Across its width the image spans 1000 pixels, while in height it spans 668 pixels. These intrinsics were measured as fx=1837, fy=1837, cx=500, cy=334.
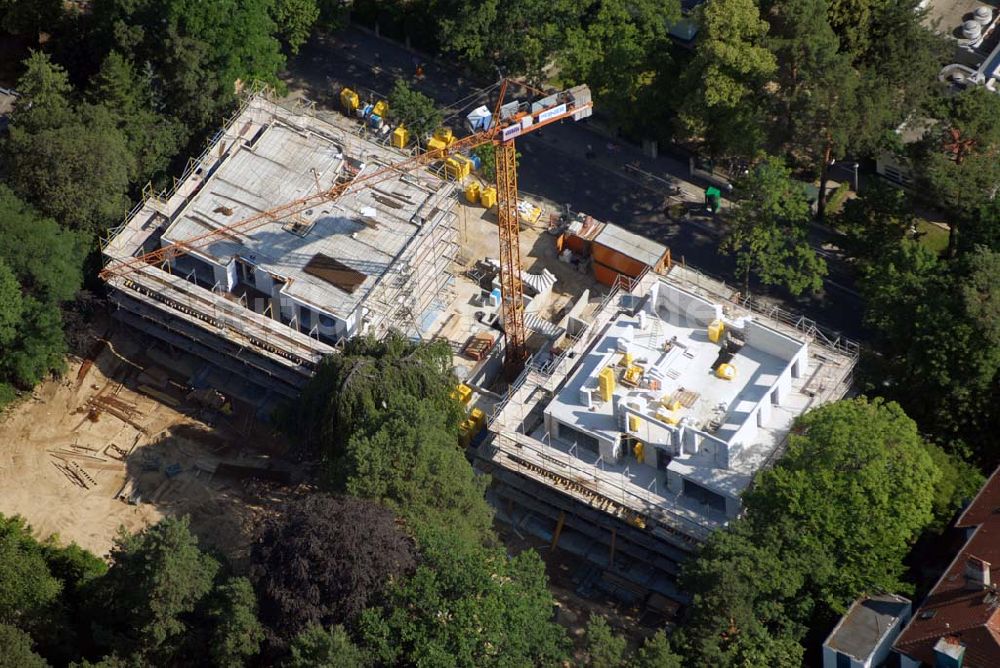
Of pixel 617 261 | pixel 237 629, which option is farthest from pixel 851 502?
pixel 237 629

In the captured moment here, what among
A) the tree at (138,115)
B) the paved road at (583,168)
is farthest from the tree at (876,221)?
the tree at (138,115)

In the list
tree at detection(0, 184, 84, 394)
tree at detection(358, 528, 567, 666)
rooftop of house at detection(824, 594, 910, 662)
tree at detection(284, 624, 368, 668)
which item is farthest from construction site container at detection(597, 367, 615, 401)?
tree at detection(0, 184, 84, 394)

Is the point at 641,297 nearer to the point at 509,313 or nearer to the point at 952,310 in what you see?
the point at 509,313

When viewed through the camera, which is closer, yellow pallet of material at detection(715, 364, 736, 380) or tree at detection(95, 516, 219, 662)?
tree at detection(95, 516, 219, 662)

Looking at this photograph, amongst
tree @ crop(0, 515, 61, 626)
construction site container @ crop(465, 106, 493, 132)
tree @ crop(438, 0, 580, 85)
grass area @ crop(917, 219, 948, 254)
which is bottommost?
tree @ crop(0, 515, 61, 626)

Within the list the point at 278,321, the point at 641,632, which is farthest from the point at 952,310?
the point at 278,321

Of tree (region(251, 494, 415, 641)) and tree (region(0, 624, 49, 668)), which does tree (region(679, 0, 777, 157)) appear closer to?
tree (region(251, 494, 415, 641))
